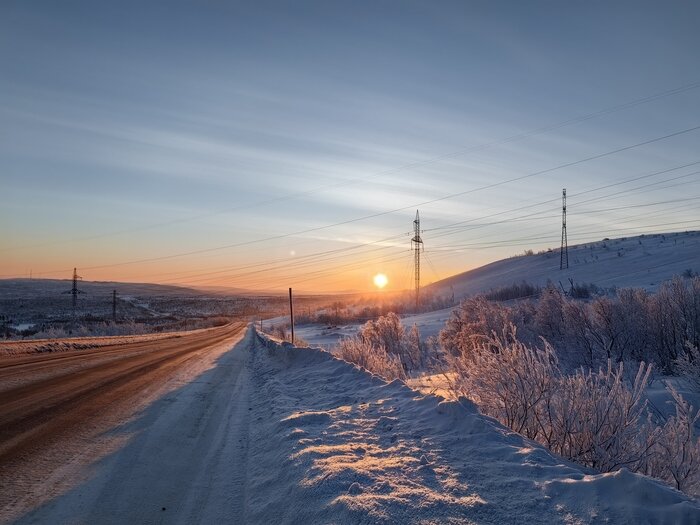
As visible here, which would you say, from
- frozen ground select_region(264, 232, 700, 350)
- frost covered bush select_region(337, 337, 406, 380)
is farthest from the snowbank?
frozen ground select_region(264, 232, 700, 350)

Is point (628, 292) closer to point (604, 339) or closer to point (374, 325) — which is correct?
point (604, 339)

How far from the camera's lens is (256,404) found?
10.4 m

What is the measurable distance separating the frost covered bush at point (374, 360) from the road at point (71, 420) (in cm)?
388

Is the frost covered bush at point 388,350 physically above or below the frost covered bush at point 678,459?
below

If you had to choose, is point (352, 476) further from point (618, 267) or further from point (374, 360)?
point (618, 267)

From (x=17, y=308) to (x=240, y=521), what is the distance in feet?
291

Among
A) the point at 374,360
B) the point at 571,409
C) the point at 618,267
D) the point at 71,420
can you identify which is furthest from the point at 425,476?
the point at 618,267

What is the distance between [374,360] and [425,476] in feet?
31.5

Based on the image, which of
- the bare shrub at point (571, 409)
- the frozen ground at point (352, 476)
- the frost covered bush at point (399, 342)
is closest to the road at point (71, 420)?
the frozen ground at point (352, 476)

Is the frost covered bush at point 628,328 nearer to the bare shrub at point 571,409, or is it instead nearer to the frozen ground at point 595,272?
the bare shrub at point 571,409

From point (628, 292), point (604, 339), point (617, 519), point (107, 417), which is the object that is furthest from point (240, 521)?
point (628, 292)

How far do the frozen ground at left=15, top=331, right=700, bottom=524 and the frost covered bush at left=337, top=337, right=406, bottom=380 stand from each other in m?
4.50

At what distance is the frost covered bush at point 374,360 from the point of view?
13.4 m

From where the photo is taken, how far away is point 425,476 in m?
4.81
